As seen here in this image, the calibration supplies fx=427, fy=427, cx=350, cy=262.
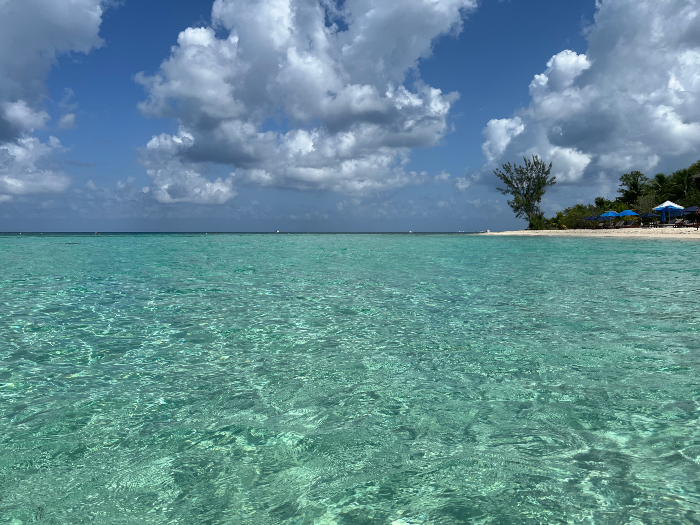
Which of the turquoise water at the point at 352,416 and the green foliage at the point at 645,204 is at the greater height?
the green foliage at the point at 645,204

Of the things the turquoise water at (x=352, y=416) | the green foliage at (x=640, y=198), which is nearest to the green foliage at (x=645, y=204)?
the green foliage at (x=640, y=198)

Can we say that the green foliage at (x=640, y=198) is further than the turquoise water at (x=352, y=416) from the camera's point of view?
Yes

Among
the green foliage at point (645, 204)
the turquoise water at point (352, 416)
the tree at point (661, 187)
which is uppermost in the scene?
the tree at point (661, 187)

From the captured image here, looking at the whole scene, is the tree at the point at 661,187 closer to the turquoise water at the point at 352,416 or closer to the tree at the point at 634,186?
the tree at the point at 634,186

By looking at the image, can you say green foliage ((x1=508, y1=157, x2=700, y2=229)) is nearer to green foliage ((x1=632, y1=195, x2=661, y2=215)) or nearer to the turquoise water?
green foliage ((x1=632, y1=195, x2=661, y2=215))

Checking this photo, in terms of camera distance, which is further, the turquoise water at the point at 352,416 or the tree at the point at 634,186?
the tree at the point at 634,186

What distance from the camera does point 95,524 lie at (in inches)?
106

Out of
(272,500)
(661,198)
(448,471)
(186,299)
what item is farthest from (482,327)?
(661,198)

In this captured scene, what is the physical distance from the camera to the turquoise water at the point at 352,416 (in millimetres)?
2893

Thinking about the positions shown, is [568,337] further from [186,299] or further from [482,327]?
[186,299]

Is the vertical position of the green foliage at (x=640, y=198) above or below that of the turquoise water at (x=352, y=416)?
above

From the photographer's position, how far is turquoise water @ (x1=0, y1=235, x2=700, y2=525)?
2.89 meters

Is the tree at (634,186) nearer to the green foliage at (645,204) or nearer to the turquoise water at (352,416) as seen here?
the green foliage at (645,204)

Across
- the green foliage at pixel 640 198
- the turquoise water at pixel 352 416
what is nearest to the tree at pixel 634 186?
the green foliage at pixel 640 198
